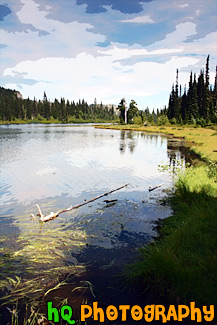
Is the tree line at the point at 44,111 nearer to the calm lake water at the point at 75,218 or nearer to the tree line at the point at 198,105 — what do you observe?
the tree line at the point at 198,105

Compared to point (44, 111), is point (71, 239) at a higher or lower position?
lower

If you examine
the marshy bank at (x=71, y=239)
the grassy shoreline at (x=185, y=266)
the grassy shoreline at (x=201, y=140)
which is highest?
the grassy shoreline at (x=201, y=140)

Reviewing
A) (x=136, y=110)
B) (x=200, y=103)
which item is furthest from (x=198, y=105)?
(x=136, y=110)

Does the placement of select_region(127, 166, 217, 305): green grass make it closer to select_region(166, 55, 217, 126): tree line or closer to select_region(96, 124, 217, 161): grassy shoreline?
select_region(96, 124, 217, 161): grassy shoreline

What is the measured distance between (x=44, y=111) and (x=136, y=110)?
79.7m

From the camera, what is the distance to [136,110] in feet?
345

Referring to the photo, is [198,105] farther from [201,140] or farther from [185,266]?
[185,266]

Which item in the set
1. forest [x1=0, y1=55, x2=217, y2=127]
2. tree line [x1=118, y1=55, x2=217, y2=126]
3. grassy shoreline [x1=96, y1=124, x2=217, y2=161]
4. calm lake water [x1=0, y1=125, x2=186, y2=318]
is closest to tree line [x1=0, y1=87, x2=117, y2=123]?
forest [x1=0, y1=55, x2=217, y2=127]

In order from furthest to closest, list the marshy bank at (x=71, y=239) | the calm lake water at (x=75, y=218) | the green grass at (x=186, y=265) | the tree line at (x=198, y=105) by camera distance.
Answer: the tree line at (x=198, y=105) < the calm lake water at (x=75, y=218) < the marshy bank at (x=71, y=239) < the green grass at (x=186, y=265)

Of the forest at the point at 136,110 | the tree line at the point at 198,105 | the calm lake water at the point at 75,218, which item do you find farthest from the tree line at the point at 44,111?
the calm lake water at the point at 75,218

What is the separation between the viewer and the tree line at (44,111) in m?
140

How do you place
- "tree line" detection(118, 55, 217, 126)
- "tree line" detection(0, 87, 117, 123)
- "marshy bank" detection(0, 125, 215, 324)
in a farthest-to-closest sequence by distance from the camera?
"tree line" detection(0, 87, 117, 123)
"tree line" detection(118, 55, 217, 126)
"marshy bank" detection(0, 125, 215, 324)

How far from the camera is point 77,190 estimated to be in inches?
552

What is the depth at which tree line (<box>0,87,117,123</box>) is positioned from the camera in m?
140
